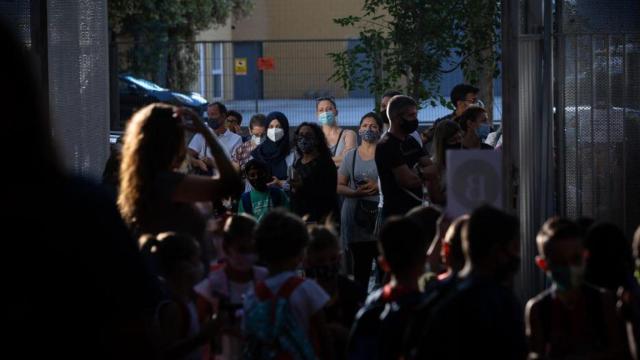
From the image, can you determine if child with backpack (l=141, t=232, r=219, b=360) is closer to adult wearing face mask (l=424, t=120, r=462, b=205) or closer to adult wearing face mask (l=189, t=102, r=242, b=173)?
adult wearing face mask (l=424, t=120, r=462, b=205)

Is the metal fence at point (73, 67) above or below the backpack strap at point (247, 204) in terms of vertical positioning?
above

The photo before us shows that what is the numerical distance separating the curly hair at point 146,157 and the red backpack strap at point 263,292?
3.01 feet

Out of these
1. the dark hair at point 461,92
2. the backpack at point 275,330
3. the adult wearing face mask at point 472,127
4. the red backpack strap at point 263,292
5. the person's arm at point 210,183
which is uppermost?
the dark hair at point 461,92

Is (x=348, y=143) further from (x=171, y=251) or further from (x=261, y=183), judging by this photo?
(x=171, y=251)

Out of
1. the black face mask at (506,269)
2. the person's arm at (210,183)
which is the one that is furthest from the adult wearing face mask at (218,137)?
the black face mask at (506,269)

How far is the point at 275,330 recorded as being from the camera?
4.96 meters

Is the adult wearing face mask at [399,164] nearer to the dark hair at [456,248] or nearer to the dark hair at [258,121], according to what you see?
the dark hair at [456,248]

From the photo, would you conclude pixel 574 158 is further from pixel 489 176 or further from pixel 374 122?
pixel 374 122

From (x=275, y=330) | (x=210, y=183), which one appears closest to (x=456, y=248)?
(x=275, y=330)

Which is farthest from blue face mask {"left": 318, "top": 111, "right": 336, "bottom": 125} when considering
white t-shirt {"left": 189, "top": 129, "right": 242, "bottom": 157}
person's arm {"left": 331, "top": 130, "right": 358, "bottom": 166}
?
person's arm {"left": 331, "top": 130, "right": 358, "bottom": 166}

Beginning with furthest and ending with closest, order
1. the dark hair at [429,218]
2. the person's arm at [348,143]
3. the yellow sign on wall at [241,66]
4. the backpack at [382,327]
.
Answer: the yellow sign on wall at [241,66] < the person's arm at [348,143] < the dark hair at [429,218] < the backpack at [382,327]

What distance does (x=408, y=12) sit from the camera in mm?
16469

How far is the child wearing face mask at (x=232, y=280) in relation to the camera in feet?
18.1

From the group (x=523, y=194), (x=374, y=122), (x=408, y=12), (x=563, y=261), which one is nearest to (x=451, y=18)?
(x=408, y=12)
